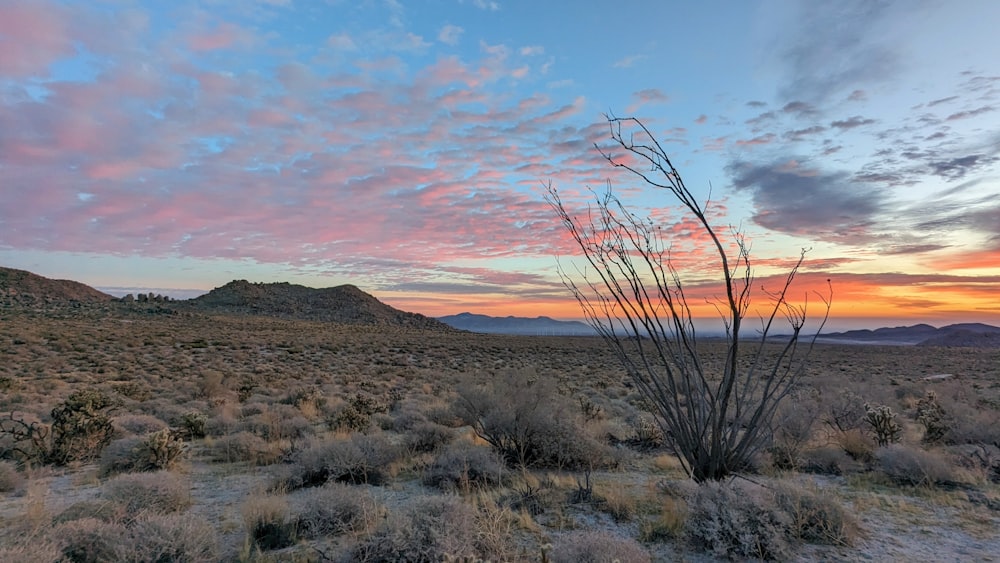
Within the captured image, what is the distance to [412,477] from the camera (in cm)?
744

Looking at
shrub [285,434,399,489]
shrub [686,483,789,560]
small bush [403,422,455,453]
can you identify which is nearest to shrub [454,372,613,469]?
small bush [403,422,455,453]

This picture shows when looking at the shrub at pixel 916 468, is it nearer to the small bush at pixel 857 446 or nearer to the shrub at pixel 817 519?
the small bush at pixel 857 446

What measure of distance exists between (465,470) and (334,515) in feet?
6.63

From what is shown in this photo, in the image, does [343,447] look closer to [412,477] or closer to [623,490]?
[412,477]

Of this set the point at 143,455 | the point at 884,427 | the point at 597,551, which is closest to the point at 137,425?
the point at 143,455

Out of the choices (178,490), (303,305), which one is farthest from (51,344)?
(303,305)

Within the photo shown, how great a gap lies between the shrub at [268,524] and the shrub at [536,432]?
137 inches

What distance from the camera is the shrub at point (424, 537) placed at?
417 centimetres

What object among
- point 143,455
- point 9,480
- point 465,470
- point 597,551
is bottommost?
point 9,480

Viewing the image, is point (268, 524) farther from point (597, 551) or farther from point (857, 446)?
point (857, 446)

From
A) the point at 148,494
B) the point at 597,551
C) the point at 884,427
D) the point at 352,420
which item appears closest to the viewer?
the point at 597,551

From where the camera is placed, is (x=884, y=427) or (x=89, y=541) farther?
(x=884, y=427)

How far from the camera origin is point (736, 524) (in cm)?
484

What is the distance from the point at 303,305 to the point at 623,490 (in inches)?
3252
